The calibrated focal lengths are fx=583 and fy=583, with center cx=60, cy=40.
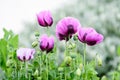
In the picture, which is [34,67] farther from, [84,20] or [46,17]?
[84,20]

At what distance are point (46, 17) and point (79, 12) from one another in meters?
3.53

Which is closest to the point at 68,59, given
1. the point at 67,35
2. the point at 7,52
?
the point at 67,35

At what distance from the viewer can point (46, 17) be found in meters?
1.91

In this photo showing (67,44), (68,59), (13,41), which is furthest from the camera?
(13,41)

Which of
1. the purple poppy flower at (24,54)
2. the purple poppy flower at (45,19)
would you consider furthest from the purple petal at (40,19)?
the purple poppy flower at (24,54)

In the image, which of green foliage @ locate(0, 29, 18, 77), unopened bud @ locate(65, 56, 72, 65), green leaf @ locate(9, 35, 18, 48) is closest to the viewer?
unopened bud @ locate(65, 56, 72, 65)

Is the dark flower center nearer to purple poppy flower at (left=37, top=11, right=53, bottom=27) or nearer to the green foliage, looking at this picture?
purple poppy flower at (left=37, top=11, right=53, bottom=27)

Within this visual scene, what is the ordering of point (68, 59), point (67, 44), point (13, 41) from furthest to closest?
1. point (13, 41)
2. point (67, 44)
3. point (68, 59)

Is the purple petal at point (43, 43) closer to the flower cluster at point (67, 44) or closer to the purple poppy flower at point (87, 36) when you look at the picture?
the flower cluster at point (67, 44)

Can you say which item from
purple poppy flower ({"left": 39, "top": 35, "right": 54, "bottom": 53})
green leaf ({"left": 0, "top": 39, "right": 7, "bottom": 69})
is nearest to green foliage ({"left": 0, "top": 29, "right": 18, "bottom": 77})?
green leaf ({"left": 0, "top": 39, "right": 7, "bottom": 69})

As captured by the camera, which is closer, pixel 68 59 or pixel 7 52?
pixel 68 59

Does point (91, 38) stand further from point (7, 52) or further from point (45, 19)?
point (7, 52)

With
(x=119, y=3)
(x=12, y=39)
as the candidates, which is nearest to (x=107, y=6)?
(x=119, y=3)

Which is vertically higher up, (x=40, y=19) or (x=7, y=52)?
(x=40, y=19)
